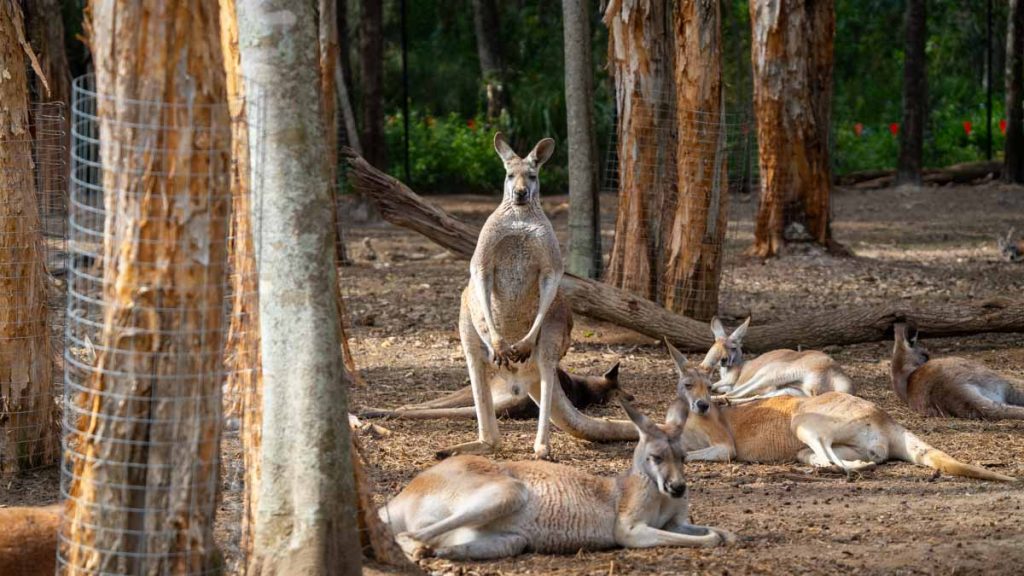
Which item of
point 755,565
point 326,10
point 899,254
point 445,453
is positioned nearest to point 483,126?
point 899,254

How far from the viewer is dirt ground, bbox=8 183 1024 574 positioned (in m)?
5.32

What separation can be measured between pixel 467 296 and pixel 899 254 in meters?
9.22

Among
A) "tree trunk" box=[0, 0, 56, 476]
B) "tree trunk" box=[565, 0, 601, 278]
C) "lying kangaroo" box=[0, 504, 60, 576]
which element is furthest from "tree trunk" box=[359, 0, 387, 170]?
"lying kangaroo" box=[0, 504, 60, 576]

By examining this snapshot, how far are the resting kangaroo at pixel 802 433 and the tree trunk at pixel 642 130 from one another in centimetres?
331

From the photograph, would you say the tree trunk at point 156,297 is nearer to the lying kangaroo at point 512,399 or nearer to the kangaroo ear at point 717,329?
the lying kangaroo at point 512,399

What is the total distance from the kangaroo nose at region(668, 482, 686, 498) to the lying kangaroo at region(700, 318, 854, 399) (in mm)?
3240

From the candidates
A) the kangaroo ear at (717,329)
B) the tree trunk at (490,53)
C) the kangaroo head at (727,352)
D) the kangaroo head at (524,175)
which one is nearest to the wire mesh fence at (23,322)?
the kangaroo head at (524,175)

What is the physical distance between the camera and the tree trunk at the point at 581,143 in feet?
35.8

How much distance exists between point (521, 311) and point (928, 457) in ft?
7.93

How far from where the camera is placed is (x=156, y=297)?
3.93 metres

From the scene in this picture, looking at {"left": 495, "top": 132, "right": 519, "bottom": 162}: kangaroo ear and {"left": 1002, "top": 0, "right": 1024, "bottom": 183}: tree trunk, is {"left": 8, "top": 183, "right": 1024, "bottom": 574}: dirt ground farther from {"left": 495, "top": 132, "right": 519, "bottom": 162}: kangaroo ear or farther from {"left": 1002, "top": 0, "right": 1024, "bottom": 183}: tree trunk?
{"left": 1002, "top": 0, "right": 1024, "bottom": 183}: tree trunk

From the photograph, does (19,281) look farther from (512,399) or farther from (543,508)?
(512,399)

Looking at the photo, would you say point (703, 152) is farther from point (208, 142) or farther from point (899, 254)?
point (208, 142)

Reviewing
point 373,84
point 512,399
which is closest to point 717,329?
point 512,399
